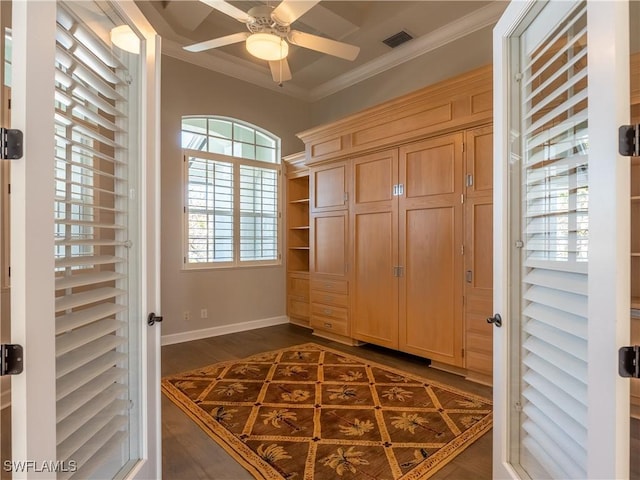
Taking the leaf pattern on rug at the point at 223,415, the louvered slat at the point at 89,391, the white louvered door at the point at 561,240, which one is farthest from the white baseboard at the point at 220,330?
the white louvered door at the point at 561,240

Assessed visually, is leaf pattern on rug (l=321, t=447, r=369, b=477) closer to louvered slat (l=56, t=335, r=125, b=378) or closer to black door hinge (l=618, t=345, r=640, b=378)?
louvered slat (l=56, t=335, r=125, b=378)

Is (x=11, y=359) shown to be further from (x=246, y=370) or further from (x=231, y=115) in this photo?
(x=231, y=115)

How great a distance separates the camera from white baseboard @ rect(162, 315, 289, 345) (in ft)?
13.6

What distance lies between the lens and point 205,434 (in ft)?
7.22

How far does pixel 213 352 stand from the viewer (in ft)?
12.6

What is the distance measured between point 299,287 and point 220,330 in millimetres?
1218

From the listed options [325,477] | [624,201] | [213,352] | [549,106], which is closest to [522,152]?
[549,106]

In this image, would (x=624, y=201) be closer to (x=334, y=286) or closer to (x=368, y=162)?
(x=368, y=162)

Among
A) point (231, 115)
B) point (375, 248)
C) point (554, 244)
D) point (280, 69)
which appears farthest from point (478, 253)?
point (231, 115)

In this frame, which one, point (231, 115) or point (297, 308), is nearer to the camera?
point (231, 115)

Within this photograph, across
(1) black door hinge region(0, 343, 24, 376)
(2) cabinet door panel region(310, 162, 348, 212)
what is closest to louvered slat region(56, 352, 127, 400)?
(1) black door hinge region(0, 343, 24, 376)

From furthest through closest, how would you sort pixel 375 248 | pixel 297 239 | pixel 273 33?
pixel 297 239 < pixel 375 248 < pixel 273 33

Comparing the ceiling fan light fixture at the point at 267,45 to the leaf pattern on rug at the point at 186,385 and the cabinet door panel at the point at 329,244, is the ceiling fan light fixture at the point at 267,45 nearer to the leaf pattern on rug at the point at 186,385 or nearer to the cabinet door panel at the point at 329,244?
the cabinet door panel at the point at 329,244

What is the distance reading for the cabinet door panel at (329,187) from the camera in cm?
412
